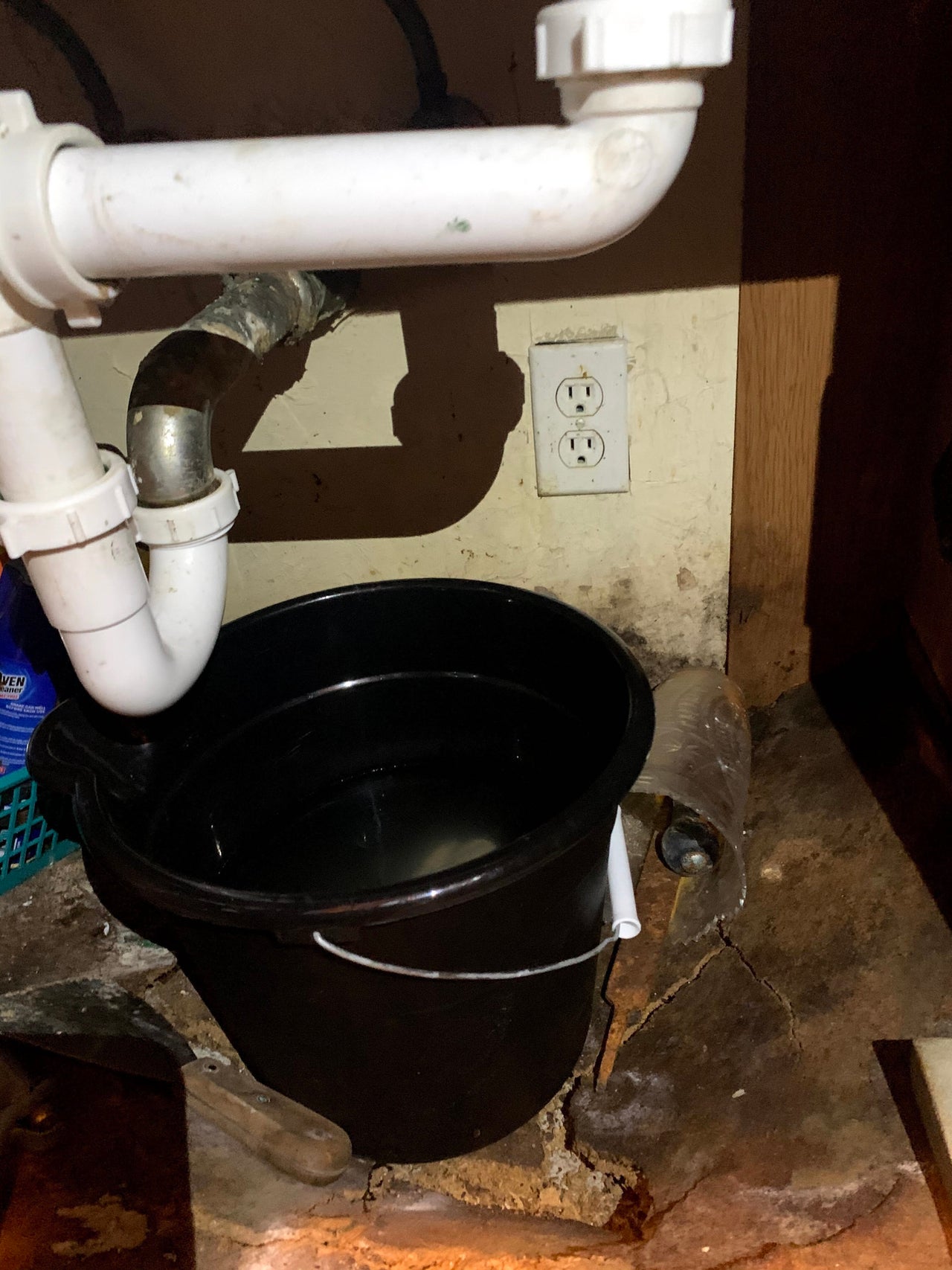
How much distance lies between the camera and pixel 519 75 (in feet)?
2.37

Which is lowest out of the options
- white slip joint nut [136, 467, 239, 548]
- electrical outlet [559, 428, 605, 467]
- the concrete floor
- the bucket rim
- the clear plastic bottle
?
the concrete floor

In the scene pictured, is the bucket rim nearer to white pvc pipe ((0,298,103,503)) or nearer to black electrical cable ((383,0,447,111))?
white pvc pipe ((0,298,103,503))

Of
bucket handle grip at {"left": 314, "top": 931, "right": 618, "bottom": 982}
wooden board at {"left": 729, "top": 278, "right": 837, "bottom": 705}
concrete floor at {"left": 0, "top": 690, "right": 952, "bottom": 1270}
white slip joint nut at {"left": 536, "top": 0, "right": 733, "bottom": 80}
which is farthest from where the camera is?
wooden board at {"left": 729, "top": 278, "right": 837, "bottom": 705}

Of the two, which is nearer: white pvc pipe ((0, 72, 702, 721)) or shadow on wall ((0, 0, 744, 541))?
white pvc pipe ((0, 72, 702, 721))

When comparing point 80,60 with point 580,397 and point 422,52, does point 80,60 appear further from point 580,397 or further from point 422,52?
point 580,397

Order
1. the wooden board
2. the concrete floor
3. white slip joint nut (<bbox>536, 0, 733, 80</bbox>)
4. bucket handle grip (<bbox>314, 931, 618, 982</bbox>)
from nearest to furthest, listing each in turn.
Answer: white slip joint nut (<bbox>536, 0, 733, 80</bbox>) < bucket handle grip (<bbox>314, 931, 618, 982</bbox>) < the concrete floor < the wooden board

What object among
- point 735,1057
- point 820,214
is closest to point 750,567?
point 820,214

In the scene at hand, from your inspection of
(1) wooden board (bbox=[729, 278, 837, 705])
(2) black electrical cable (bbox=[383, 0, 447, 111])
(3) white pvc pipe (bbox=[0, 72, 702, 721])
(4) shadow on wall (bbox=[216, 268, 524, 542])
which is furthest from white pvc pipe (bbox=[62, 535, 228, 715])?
(1) wooden board (bbox=[729, 278, 837, 705])

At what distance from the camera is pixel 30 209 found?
0.46 m

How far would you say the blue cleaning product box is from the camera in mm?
892

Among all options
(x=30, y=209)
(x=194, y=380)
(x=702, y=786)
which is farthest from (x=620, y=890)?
(x=30, y=209)

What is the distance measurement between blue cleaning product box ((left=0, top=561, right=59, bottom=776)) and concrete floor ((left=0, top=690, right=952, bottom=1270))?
A: 0.21 meters

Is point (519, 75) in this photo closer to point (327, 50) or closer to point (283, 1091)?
point (327, 50)

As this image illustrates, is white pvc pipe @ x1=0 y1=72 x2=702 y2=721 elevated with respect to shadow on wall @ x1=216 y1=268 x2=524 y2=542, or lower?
elevated
